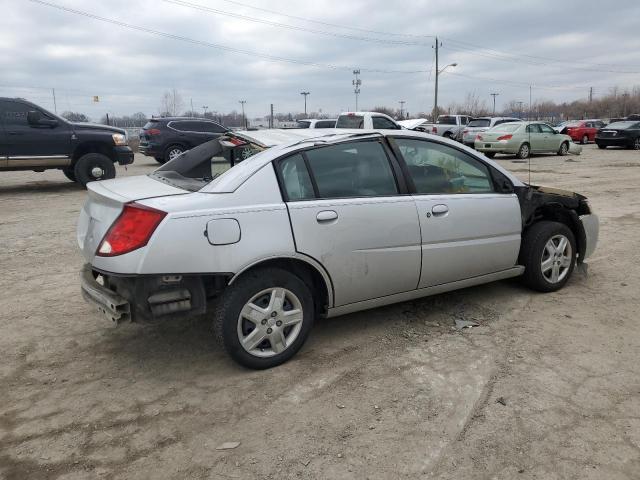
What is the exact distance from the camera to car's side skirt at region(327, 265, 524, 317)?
3677 millimetres

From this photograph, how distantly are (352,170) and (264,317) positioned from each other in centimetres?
123

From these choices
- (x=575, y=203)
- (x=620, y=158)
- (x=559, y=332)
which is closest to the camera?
(x=559, y=332)

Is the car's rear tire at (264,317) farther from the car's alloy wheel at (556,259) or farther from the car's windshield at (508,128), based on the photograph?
the car's windshield at (508,128)

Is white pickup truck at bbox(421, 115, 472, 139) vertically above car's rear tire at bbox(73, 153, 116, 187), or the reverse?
white pickup truck at bbox(421, 115, 472, 139)

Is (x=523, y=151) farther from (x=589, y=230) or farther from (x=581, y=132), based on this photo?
(x=589, y=230)

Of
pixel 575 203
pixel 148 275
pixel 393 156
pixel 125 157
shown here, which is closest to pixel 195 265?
pixel 148 275

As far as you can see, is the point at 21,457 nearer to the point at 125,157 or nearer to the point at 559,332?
the point at 559,332

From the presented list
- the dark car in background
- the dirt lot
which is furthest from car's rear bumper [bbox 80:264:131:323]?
the dark car in background

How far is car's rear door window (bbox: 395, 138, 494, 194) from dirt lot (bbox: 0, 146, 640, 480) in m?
1.07

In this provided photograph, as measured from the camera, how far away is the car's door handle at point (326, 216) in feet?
11.1

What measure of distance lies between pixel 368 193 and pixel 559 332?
1848 millimetres

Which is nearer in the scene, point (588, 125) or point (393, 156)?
point (393, 156)

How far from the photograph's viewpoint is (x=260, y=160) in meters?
3.41

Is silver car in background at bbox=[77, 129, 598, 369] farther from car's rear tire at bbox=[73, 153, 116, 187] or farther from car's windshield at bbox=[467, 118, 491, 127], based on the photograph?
car's windshield at bbox=[467, 118, 491, 127]
